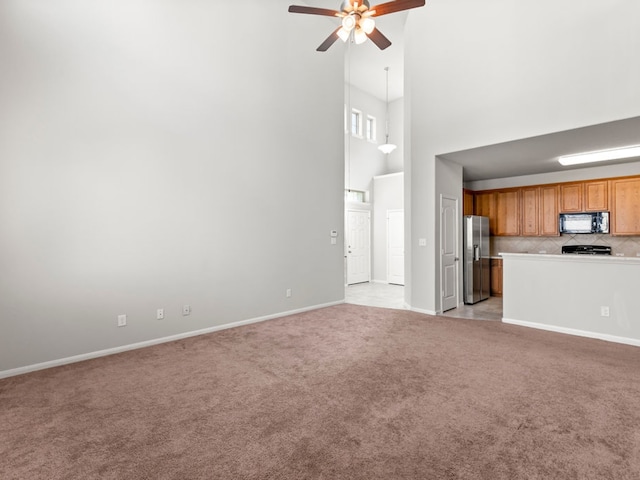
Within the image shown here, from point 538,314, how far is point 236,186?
4.88 meters

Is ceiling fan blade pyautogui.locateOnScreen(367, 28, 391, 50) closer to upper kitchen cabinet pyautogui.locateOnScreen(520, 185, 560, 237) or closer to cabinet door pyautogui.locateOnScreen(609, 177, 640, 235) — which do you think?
upper kitchen cabinet pyautogui.locateOnScreen(520, 185, 560, 237)

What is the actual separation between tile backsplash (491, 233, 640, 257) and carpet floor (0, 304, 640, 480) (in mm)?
3096

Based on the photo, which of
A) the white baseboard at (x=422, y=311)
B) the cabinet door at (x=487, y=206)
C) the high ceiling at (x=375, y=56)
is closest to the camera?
the white baseboard at (x=422, y=311)

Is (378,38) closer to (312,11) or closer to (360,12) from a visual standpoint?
(360,12)

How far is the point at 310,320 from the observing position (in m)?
5.30

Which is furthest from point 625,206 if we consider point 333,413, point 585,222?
point 333,413

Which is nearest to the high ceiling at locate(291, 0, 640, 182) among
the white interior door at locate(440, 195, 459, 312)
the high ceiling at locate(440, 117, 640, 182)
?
the high ceiling at locate(440, 117, 640, 182)

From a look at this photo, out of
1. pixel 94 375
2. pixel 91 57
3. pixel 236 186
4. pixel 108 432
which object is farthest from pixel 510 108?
pixel 94 375

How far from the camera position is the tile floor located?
18.7ft

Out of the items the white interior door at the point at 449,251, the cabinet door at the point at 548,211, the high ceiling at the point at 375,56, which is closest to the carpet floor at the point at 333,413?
the white interior door at the point at 449,251

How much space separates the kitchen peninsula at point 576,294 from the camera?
13.5 feet

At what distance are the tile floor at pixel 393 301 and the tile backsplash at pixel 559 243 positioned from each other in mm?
1257

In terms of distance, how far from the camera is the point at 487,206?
7.73m

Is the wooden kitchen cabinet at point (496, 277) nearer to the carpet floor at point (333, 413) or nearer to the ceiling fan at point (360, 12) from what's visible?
the carpet floor at point (333, 413)
